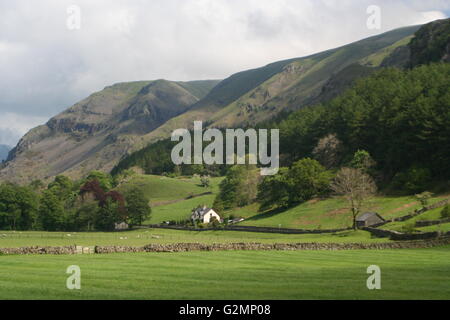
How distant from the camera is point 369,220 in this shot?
9144 centimetres

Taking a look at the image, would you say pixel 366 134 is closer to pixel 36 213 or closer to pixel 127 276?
pixel 36 213

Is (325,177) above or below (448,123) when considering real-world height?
below

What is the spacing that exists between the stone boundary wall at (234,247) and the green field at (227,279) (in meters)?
12.7

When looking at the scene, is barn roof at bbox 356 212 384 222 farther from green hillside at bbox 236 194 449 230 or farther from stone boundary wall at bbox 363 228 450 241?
stone boundary wall at bbox 363 228 450 241

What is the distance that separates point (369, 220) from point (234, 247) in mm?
40349

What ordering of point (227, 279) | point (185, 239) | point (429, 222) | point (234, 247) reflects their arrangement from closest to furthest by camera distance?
1. point (227, 279)
2. point (234, 247)
3. point (429, 222)
4. point (185, 239)

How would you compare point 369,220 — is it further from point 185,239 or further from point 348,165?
point 348,165

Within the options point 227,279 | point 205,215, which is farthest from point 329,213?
point 227,279

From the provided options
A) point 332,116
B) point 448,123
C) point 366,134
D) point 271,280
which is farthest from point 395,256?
point 332,116

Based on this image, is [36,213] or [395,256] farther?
[36,213]

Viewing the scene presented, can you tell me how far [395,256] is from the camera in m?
47.3

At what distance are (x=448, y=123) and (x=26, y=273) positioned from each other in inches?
3836

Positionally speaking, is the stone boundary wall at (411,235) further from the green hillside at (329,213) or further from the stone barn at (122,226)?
the stone barn at (122,226)

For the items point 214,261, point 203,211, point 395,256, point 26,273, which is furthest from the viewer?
point 203,211
